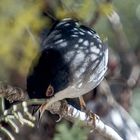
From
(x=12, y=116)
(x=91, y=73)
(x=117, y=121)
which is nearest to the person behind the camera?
(x=12, y=116)

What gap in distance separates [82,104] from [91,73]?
49 centimetres

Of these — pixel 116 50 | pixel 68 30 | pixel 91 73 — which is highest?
pixel 68 30

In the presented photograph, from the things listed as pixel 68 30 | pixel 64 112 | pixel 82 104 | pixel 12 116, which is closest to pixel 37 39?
pixel 68 30

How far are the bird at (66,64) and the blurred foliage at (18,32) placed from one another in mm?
108

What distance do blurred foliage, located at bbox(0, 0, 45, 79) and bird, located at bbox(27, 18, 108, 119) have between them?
11 cm

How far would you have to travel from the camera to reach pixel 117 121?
2.89m

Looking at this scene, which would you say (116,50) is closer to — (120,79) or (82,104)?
(120,79)

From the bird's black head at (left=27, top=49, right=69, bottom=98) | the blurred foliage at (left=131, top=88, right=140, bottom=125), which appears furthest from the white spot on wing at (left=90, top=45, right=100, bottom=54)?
the blurred foliage at (left=131, top=88, right=140, bottom=125)

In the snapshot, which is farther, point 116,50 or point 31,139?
point 116,50

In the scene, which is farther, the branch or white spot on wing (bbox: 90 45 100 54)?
white spot on wing (bbox: 90 45 100 54)

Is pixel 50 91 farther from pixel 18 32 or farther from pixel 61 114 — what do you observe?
pixel 18 32

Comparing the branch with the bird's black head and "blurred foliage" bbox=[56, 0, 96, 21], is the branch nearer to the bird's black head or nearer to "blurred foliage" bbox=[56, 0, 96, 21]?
the bird's black head

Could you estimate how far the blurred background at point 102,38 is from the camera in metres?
2.28

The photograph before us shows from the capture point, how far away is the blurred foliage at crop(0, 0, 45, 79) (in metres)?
2.19
